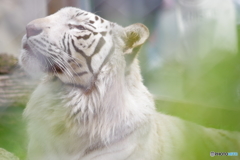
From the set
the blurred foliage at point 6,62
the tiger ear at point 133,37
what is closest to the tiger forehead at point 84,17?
the tiger ear at point 133,37

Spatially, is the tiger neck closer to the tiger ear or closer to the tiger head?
the tiger head

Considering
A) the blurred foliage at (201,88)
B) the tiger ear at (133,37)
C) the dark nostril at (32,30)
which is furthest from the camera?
the blurred foliage at (201,88)

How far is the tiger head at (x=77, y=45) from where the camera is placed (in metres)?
1.33

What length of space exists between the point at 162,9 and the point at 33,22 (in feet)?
2.24

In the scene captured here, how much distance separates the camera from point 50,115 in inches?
57.0

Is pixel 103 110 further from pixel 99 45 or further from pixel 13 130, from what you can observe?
pixel 13 130

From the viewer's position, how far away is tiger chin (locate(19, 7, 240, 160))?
1.36m

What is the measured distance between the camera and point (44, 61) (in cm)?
135

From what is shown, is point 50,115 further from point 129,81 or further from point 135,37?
point 135,37

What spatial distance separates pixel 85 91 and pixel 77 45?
0.23 m

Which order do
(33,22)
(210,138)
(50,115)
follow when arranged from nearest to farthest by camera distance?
1. (33,22)
2. (50,115)
3. (210,138)

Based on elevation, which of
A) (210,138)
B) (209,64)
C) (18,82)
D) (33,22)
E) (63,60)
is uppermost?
(33,22)

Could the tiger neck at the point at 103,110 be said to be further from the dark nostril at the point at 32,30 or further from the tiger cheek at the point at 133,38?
the dark nostril at the point at 32,30

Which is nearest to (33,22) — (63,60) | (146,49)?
(63,60)
